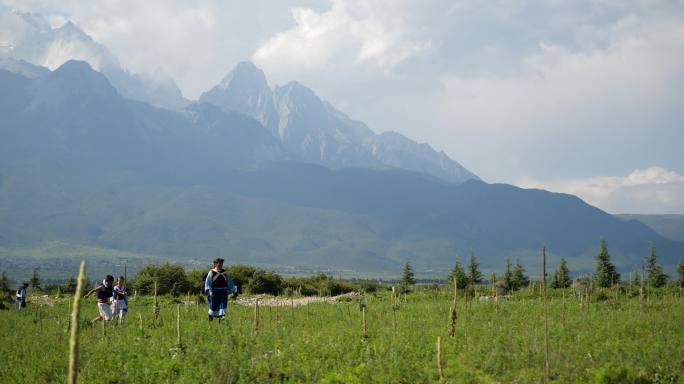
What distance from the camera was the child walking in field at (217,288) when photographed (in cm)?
2086

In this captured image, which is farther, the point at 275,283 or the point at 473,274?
the point at 473,274

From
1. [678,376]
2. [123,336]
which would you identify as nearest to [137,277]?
[123,336]

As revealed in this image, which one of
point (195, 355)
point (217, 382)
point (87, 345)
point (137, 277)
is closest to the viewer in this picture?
point (217, 382)

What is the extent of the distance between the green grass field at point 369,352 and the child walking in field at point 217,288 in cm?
69

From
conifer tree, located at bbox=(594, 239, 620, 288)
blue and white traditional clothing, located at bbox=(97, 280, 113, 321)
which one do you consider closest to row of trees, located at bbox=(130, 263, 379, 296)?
blue and white traditional clothing, located at bbox=(97, 280, 113, 321)

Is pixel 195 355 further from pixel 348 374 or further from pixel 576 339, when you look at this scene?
pixel 576 339

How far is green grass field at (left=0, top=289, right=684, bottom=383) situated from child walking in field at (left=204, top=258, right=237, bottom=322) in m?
0.69

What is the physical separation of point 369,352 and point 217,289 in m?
8.41

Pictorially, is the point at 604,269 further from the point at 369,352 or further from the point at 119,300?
the point at 369,352

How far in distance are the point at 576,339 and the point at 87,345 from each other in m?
13.7

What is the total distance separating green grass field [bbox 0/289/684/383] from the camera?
12.8 metres

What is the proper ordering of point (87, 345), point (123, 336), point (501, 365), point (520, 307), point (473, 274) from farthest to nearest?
point (473, 274)
point (520, 307)
point (123, 336)
point (87, 345)
point (501, 365)

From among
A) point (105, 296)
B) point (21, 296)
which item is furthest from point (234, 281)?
point (105, 296)

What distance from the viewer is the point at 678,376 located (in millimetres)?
12438
